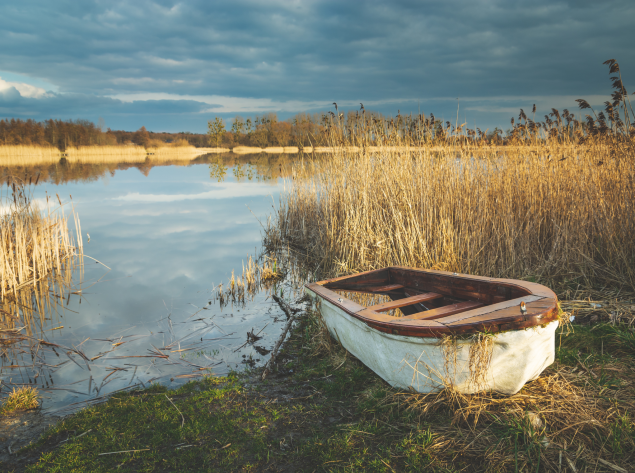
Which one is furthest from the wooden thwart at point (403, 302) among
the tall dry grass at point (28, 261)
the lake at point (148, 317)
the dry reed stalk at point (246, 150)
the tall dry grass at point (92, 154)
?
the dry reed stalk at point (246, 150)

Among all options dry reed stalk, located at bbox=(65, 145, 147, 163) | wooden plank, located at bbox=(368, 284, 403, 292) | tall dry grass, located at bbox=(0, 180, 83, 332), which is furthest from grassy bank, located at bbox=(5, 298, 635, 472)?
dry reed stalk, located at bbox=(65, 145, 147, 163)

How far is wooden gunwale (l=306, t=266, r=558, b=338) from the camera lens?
242 cm

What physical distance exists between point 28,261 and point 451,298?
23.9 ft

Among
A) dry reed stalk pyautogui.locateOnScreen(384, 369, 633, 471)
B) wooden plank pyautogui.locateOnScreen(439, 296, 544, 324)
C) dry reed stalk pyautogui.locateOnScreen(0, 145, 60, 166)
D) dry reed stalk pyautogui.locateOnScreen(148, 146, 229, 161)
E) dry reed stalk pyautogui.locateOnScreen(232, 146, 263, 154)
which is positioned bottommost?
dry reed stalk pyautogui.locateOnScreen(384, 369, 633, 471)

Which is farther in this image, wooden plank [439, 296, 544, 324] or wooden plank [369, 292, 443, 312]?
wooden plank [369, 292, 443, 312]

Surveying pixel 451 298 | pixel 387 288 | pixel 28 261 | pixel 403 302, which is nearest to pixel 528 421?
pixel 403 302

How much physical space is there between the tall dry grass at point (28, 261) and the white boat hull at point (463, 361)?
5010mm

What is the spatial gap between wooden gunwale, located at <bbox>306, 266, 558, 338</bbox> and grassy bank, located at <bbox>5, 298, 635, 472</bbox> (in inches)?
21.7

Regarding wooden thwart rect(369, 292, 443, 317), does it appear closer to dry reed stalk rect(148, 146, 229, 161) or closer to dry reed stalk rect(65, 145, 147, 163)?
dry reed stalk rect(65, 145, 147, 163)

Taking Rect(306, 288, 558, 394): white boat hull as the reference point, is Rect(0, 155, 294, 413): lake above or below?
below

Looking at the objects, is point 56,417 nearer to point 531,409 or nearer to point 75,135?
point 531,409

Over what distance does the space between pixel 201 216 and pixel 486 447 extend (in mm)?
13483

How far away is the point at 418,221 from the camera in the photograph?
5562mm

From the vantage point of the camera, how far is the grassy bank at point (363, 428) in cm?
222
